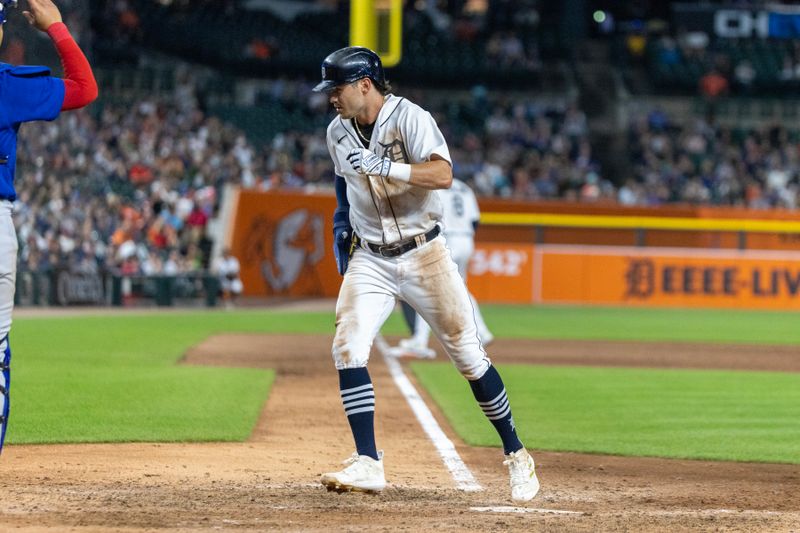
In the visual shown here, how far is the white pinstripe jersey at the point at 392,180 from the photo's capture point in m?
5.89

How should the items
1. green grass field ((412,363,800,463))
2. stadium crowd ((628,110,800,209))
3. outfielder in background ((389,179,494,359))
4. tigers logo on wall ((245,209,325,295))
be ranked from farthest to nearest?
A: stadium crowd ((628,110,800,209)) < tigers logo on wall ((245,209,325,295)) < outfielder in background ((389,179,494,359)) < green grass field ((412,363,800,463))

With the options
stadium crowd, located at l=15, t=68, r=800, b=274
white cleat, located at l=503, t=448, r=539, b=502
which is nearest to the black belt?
white cleat, located at l=503, t=448, r=539, b=502

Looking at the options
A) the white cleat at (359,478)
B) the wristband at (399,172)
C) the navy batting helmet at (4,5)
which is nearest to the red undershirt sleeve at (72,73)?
the navy batting helmet at (4,5)

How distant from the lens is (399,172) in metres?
5.65

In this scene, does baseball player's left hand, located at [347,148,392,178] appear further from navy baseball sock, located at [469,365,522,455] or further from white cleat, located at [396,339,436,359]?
white cleat, located at [396,339,436,359]

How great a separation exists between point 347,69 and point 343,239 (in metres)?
0.89

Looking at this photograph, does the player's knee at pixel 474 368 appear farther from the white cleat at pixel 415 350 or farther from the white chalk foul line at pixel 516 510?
the white cleat at pixel 415 350

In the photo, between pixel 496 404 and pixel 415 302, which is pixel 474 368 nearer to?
pixel 496 404

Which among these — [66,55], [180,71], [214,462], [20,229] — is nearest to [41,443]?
[214,462]

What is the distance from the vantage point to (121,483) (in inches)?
240

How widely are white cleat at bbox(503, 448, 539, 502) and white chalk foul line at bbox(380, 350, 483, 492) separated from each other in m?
0.30

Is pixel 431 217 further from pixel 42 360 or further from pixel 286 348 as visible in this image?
pixel 286 348

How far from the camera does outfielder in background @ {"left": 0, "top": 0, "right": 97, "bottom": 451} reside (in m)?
5.32

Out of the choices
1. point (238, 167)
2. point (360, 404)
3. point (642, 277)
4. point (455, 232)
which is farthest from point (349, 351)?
point (642, 277)
